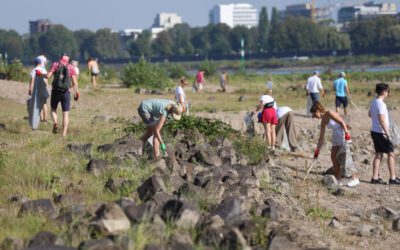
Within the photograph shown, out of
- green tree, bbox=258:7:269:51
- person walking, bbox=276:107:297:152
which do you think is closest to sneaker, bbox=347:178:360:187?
person walking, bbox=276:107:297:152

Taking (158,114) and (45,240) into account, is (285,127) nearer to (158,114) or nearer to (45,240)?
(158,114)

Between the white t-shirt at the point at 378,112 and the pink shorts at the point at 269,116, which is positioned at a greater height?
the white t-shirt at the point at 378,112

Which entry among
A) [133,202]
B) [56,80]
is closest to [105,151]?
[56,80]

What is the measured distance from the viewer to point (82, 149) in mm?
13383

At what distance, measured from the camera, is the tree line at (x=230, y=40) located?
136438 mm

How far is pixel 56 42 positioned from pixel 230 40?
142 ft

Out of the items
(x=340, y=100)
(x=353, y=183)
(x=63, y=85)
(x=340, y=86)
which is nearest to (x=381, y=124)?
(x=353, y=183)

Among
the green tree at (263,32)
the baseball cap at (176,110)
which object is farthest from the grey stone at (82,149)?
the green tree at (263,32)

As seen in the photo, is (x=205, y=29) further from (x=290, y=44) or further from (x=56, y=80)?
(x=56, y=80)

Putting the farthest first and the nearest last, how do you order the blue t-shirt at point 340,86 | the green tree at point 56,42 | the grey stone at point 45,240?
the green tree at point 56,42 → the blue t-shirt at point 340,86 → the grey stone at point 45,240

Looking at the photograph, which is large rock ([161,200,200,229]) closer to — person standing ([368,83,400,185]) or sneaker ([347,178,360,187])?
sneaker ([347,178,360,187])

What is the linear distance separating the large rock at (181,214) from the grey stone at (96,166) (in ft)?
8.50

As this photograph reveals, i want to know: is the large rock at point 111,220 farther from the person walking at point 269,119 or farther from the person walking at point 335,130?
the person walking at point 269,119

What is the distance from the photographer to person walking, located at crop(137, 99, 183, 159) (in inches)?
531
